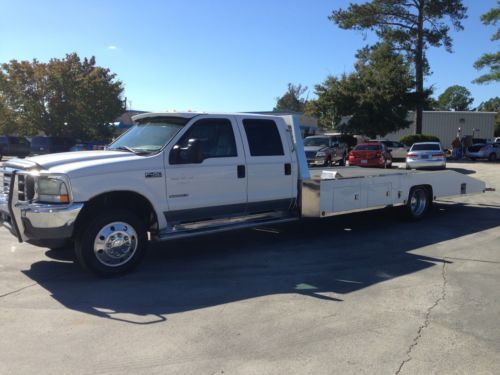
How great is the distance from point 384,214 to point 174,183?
20.7ft

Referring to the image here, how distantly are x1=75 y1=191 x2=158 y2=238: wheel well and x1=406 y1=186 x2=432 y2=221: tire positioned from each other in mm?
5719

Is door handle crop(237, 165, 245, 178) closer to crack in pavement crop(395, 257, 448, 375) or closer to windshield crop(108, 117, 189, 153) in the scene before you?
windshield crop(108, 117, 189, 153)

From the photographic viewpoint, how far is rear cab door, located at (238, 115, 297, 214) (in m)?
7.32

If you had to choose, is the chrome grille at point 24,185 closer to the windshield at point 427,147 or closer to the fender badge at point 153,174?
the fender badge at point 153,174

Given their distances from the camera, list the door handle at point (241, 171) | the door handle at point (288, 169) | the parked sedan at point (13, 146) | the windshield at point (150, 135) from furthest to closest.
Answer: the parked sedan at point (13, 146), the door handle at point (288, 169), the door handle at point (241, 171), the windshield at point (150, 135)

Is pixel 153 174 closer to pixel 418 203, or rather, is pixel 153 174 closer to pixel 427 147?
pixel 418 203

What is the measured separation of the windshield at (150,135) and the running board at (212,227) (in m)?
1.12

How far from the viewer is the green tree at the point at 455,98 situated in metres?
152

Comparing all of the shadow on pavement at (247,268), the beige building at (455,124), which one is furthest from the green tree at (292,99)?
the shadow on pavement at (247,268)

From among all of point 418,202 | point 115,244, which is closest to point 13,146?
point 418,202

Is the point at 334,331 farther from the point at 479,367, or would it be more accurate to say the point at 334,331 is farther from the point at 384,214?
the point at 384,214

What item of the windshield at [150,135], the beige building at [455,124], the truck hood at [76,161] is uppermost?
the beige building at [455,124]

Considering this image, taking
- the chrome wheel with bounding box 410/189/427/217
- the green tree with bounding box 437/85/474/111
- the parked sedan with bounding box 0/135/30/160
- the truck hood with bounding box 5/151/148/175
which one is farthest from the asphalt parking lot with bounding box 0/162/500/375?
the green tree with bounding box 437/85/474/111

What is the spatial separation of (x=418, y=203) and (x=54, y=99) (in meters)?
35.1
